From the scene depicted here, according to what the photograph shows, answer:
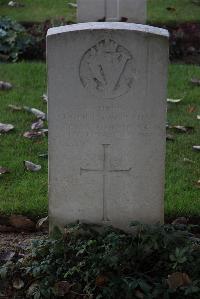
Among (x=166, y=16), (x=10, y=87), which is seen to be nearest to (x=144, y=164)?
(x=10, y=87)

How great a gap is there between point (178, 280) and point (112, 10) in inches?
174

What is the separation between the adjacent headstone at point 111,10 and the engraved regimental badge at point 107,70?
133 inches

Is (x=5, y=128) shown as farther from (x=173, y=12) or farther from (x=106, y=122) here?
(x=173, y=12)

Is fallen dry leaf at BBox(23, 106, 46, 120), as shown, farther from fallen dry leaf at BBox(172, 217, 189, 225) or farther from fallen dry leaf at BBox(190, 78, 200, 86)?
fallen dry leaf at BBox(172, 217, 189, 225)

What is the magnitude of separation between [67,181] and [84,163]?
15cm

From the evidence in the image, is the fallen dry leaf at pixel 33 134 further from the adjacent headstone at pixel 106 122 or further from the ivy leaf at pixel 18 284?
the ivy leaf at pixel 18 284

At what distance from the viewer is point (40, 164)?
5.82 m

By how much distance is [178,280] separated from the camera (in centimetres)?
404

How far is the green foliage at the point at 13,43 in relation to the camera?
9129mm

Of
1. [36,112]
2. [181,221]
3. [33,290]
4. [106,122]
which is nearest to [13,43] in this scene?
[36,112]

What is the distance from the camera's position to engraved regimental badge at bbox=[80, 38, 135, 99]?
430 centimetres

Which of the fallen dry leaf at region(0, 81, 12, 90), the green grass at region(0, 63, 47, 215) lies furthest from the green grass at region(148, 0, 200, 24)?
the fallen dry leaf at region(0, 81, 12, 90)

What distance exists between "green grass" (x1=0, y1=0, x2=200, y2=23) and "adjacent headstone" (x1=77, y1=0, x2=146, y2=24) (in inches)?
91.9

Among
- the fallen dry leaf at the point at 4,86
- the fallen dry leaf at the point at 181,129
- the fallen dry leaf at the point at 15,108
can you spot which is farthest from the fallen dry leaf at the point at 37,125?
the fallen dry leaf at the point at 4,86
